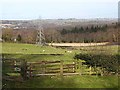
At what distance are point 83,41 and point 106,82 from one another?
155 feet

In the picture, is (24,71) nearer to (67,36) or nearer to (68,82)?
(68,82)

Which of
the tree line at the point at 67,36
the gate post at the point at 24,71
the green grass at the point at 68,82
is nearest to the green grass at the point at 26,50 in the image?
the tree line at the point at 67,36

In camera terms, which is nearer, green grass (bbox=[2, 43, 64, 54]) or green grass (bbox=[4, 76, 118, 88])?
green grass (bbox=[4, 76, 118, 88])

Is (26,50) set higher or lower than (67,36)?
lower

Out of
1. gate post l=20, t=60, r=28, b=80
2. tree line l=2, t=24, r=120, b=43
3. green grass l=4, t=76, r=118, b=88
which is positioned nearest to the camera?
green grass l=4, t=76, r=118, b=88

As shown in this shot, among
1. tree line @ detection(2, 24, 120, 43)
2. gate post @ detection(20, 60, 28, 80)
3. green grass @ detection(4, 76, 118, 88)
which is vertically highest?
tree line @ detection(2, 24, 120, 43)

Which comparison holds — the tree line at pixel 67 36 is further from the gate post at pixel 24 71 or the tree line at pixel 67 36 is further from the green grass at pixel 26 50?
the gate post at pixel 24 71

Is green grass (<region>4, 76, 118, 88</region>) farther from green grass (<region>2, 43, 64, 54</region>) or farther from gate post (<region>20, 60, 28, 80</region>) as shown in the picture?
green grass (<region>2, 43, 64, 54</region>)

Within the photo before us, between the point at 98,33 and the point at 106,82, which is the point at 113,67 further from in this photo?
the point at 98,33

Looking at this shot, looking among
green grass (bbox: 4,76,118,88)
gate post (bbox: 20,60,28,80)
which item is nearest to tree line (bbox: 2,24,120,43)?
green grass (bbox: 4,76,118,88)

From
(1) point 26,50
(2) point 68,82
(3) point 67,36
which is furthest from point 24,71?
(3) point 67,36

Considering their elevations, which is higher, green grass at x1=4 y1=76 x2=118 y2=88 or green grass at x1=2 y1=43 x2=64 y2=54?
green grass at x1=2 y1=43 x2=64 y2=54

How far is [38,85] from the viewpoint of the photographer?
14430 millimetres

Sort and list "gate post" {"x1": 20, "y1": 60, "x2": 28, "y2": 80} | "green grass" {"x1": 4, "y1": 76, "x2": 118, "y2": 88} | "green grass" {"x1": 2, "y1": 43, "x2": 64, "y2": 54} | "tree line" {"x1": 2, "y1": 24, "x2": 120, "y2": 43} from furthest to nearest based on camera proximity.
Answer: "tree line" {"x1": 2, "y1": 24, "x2": 120, "y2": 43} < "green grass" {"x1": 2, "y1": 43, "x2": 64, "y2": 54} < "gate post" {"x1": 20, "y1": 60, "x2": 28, "y2": 80} < "green grass" {"x1": 4, "y1": 76, "x2": 118, "y2": 88}
